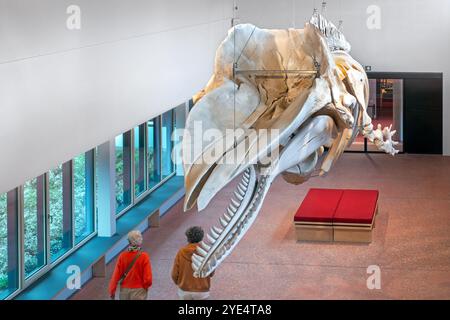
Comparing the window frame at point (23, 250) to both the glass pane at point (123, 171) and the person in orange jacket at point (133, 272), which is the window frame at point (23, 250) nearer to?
the glass pane at point (123, 171)

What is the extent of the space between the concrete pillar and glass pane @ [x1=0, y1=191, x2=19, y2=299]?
2.62 metres

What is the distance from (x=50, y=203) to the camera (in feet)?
41.5

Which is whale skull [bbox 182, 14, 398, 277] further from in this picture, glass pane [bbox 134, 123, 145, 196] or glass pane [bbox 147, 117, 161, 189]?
glass pane [bbox 147, 117, 161, 189]

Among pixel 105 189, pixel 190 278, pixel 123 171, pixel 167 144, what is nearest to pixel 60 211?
pixel 105 189

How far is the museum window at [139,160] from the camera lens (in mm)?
17019

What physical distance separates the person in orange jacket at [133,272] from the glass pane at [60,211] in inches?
143

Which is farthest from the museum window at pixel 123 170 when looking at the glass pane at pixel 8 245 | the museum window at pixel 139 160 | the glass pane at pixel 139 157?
the glass pane at pixel 8 245

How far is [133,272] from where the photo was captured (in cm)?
905

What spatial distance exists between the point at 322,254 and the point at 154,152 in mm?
5815

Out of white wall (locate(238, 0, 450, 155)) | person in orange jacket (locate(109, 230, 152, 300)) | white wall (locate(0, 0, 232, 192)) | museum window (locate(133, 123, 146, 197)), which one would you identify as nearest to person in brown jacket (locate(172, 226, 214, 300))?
person in orange jacket (locate(109, 230, 152, 300))
